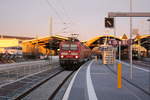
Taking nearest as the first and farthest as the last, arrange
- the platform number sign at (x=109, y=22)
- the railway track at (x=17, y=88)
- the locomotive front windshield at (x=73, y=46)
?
the railway track at (x=17, y=88), the platform number sign at (x=109, y=22), the locomotive front windshield at (x=73, y=46)

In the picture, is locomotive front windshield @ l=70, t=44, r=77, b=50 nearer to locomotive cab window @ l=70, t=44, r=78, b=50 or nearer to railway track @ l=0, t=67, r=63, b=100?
locomotive cab window @ l=70, t=44, r=78, b=50

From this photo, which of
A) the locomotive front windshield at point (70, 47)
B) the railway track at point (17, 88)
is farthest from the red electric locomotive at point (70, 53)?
the railway track at point (17, 88)

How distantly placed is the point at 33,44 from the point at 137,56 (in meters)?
28.1

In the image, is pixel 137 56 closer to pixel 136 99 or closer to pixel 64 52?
pixel 64 52

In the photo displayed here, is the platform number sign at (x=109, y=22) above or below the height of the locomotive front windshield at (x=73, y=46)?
above

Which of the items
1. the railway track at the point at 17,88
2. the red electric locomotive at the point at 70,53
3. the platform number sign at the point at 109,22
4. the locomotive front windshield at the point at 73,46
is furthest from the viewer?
the locomotive front windshield at the point at 73,46

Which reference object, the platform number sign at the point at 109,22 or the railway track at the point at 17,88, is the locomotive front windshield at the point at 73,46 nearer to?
the platform number sign at the point at 109,22

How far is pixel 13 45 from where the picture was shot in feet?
226

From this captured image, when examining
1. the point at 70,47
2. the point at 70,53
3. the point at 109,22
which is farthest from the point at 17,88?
the point at 70,47

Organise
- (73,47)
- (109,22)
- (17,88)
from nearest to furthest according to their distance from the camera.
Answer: (17,88) → (109,22) → (73,47)

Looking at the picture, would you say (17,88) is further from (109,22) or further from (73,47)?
(73,47)

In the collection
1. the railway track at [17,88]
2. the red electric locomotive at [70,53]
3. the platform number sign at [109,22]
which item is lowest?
the railway track at [17,88]

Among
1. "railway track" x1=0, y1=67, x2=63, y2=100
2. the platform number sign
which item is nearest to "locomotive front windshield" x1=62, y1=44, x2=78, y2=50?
the platform number sign

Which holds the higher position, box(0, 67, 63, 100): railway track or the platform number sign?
the platform number sign
